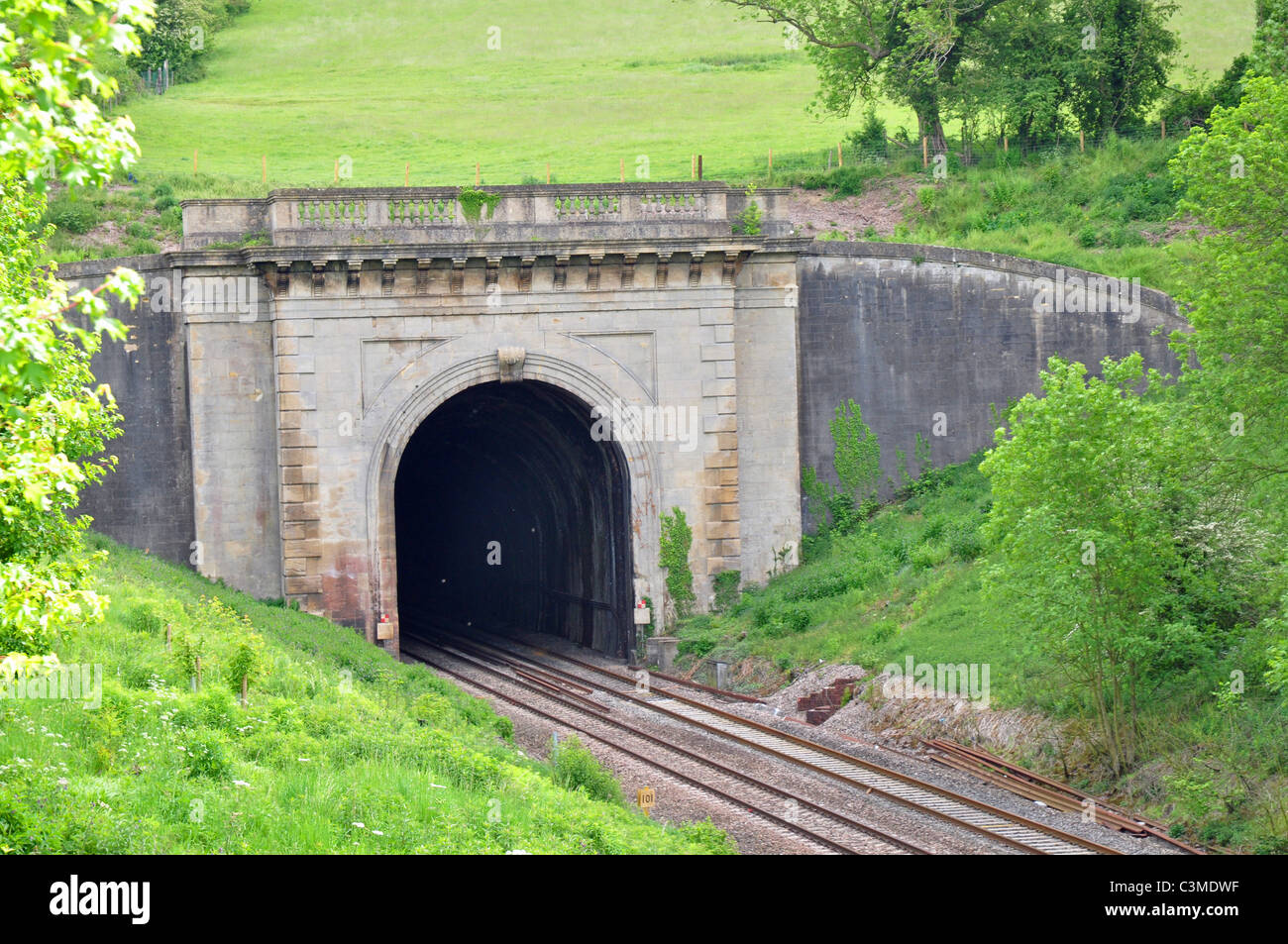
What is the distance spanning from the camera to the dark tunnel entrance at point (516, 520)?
3481 cm

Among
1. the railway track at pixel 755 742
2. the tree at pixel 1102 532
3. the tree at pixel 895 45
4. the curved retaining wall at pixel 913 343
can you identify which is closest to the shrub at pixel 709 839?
the railway track at pixel 755 742

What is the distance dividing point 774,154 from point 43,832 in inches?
1819

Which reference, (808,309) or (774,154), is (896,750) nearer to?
(808,309)

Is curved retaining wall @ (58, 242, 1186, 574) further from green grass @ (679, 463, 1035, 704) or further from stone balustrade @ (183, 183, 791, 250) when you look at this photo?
stone balustrade @ (183, 183, 791, 250)

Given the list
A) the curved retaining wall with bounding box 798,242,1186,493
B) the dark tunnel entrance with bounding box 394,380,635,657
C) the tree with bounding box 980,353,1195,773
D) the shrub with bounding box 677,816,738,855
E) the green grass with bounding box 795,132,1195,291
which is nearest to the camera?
the shrub with bounding box 677,816,738,855

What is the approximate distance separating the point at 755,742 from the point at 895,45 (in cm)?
2902

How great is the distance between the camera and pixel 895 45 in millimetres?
46281

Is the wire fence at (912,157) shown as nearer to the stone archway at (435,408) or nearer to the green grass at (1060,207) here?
the green grass at (1060,207)

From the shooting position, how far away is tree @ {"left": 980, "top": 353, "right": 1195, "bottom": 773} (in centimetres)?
2019

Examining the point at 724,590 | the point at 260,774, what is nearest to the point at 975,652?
the point at 724,590

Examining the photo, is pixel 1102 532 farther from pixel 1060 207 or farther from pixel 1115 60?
pixel 1115 60

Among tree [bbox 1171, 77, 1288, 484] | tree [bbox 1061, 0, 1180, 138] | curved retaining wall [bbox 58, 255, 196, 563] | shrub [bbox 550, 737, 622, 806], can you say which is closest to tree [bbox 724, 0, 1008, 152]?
tree [bbox 1061, 0, 1180, 138]

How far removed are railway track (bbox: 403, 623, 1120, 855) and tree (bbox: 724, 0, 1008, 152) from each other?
2094 cm

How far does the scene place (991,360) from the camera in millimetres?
33812
